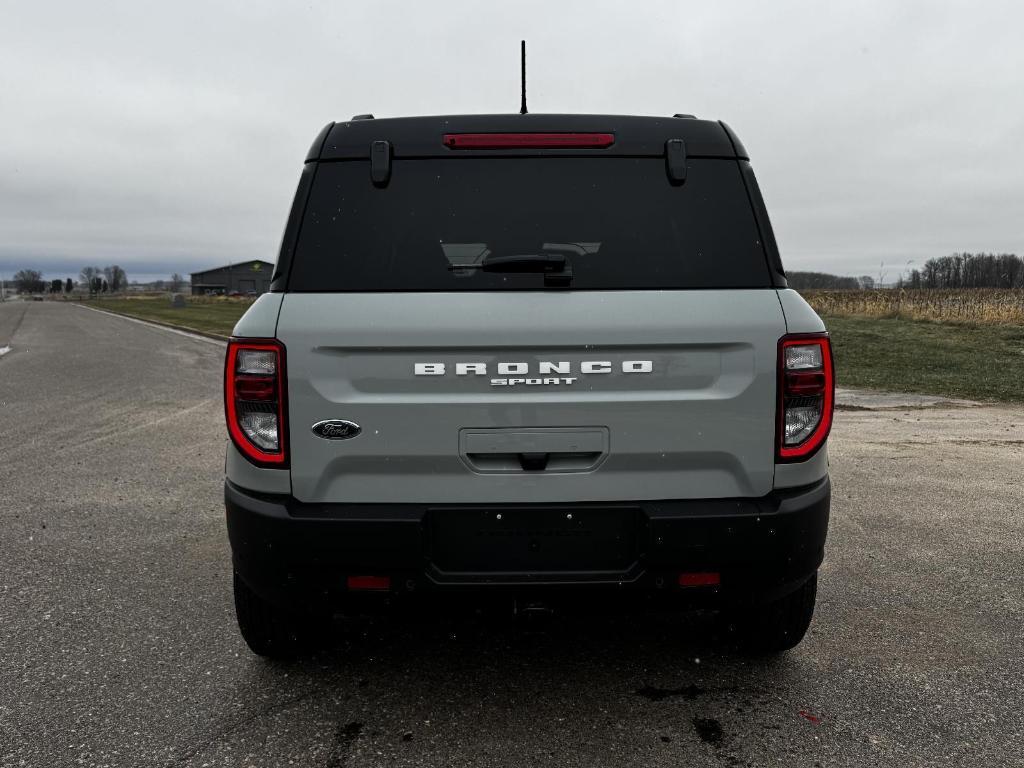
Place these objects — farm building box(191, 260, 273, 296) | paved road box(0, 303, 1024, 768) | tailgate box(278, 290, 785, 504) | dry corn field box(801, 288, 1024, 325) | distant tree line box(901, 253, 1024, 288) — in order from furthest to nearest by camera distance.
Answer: farm building box(191, 260, 273, 296), distant tree line box(901, 253, 1024, 288), dry corn field box(801, 288, 1024, 325), paved road box(0, 303, 1024, 768), tailgate box(278, 290, 785, 504)

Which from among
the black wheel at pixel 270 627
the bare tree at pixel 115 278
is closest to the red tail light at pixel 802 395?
the black wheel at pixel 270 627

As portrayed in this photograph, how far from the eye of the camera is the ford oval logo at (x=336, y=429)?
241 centimetres

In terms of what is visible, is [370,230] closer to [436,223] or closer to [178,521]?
[436,223]

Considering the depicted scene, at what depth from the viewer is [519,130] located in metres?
2.65

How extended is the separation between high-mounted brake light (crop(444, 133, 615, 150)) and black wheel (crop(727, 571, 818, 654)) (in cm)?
179

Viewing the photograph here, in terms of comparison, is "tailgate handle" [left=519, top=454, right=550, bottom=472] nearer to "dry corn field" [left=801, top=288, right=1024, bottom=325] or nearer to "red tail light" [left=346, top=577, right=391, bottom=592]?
"red tail light" [left=346, top=577, right=391, bottom=592]

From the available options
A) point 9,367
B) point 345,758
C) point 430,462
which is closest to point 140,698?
point 345,758

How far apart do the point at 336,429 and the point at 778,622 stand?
186 cm

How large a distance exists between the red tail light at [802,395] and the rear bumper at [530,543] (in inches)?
8.0

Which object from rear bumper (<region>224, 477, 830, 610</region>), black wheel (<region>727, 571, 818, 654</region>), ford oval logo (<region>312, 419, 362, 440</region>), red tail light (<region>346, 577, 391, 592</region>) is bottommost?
black wheel (<region>727, 571, 818, 654</region>)

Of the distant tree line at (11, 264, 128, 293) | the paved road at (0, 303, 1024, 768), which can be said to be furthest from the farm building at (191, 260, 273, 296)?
the paved road at (0, 303, 1024, 768)

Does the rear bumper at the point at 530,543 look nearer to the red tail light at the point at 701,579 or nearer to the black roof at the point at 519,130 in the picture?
the red tail light at the point at 701,579

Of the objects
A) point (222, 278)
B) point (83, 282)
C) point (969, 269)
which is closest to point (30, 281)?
point (83, 282)

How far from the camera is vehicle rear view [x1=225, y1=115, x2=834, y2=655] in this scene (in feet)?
7.89
